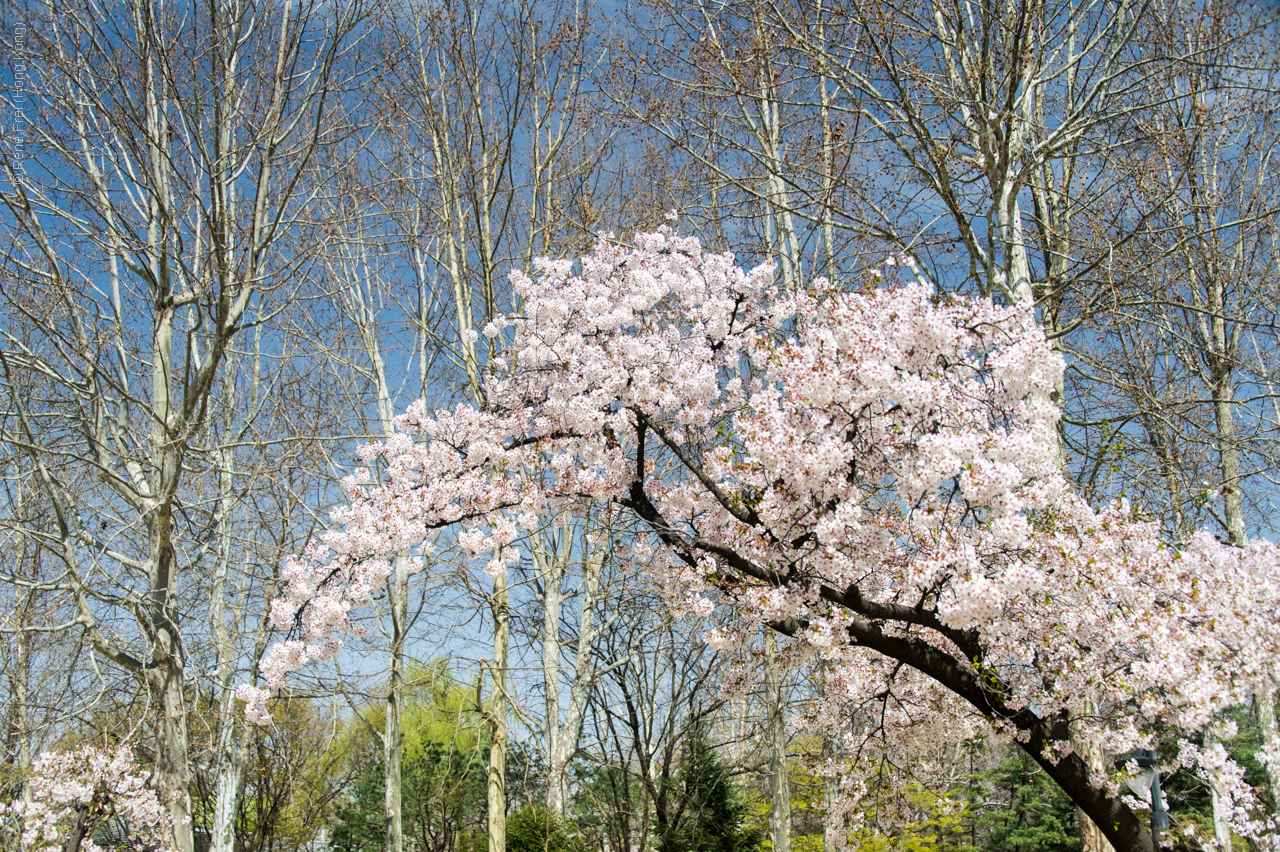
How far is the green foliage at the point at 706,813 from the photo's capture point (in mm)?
9648

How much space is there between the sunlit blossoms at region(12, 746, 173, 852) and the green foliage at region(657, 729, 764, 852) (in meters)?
5.84

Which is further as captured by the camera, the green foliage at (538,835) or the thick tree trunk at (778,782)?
the green foliage at (538,835)

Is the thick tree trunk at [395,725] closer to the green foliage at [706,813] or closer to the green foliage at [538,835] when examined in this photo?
the green foliage at [538,835]

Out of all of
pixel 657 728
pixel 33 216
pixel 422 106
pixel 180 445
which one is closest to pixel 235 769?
pixel 657 728

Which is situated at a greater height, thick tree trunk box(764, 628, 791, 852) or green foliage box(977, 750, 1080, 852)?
thick tree trunk box(764, 628, 791, 852)

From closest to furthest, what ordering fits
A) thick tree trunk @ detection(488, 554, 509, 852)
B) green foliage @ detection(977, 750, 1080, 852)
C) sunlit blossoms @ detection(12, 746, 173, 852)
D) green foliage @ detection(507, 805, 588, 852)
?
thick tree trunk @ detection(488, 554, 509, 852)
sunlit blossoms @ detection(12, 746, 173, 852)
green foliage @ detection(507, 805, 588, 852)
green foliage @ detection(977, 750, 1080, 852)

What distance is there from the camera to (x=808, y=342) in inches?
173

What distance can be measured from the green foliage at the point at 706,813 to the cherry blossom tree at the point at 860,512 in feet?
14.3

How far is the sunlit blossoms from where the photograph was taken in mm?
9195

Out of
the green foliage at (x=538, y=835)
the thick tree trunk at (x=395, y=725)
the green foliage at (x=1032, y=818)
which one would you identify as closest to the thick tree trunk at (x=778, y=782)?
the green foliage at (x=538, y=835)

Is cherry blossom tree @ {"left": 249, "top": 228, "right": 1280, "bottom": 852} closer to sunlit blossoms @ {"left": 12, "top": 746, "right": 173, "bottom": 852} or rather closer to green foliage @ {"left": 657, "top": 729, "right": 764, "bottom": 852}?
green foliage @ {"left": 657, "top": 729, "right": 764, "bottom": 852}

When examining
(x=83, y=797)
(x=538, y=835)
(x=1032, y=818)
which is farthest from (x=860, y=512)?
(x=1032, y=818)

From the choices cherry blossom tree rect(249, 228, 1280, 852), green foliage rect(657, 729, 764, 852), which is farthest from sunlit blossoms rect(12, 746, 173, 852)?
cherry blossom tree rect(249, 228, 1280, 852)

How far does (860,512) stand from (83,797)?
9.65m
